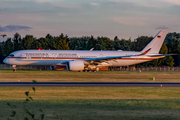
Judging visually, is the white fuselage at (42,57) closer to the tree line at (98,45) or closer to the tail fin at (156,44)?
the tail fin at (156,44)

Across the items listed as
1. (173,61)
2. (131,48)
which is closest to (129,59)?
(173,61)

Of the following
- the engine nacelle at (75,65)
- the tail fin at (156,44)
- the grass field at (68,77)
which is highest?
the tail fin at (156,44)

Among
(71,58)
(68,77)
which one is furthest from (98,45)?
(68,77)

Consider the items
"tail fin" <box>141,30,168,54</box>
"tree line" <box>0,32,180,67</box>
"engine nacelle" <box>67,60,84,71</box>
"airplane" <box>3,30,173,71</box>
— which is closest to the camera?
"engine nacelle" <box>67,60,84,71</box>

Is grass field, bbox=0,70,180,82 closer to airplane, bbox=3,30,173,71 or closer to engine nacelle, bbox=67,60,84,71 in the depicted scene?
engine nacelle, bbox=67,60,84,71

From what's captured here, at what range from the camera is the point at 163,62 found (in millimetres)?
97250

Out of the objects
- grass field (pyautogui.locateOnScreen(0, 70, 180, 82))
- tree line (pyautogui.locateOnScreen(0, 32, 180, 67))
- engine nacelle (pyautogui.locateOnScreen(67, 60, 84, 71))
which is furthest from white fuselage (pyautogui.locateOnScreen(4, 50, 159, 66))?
tree line (pyautogui.locateOnScreen(0, 32, 180, 67))

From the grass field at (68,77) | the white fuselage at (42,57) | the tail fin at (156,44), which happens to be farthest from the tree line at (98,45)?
the grass field at (68,77)

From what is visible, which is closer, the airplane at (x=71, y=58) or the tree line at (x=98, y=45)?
the airplane at (x=71, y=58)

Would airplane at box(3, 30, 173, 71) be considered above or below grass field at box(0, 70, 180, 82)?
above

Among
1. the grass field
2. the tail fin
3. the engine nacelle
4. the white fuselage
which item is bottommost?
the grass field

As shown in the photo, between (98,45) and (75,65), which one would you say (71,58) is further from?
(98,45)

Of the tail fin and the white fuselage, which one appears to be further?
the tail fin

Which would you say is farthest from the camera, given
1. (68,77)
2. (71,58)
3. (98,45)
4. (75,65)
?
(98,45)
